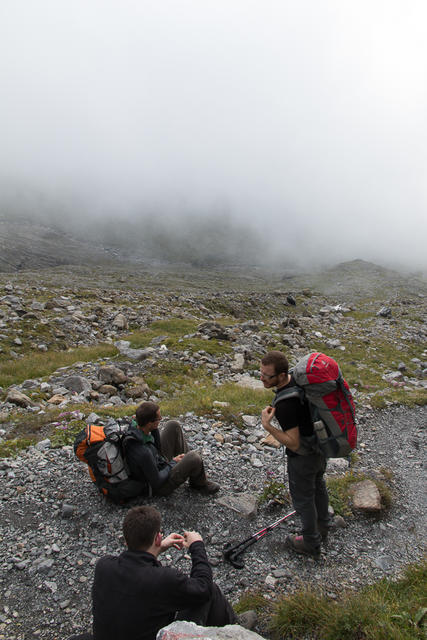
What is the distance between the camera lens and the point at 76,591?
5.46 metres

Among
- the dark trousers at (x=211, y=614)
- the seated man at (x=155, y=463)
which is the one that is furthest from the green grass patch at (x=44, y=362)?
the dark trousers at (x=211, y=614)

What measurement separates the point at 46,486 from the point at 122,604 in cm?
481

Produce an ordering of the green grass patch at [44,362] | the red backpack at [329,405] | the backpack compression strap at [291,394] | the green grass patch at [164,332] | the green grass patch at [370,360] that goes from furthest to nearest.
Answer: the green grass patch at [164,332] → the green grass patch at [370,360] → the green grass patch at [44,362] → the backpack compression strap at [291,394] → the red backpack at [329,405]

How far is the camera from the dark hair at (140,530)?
13.0ft

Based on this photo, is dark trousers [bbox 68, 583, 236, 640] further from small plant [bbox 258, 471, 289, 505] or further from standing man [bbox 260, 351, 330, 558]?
small plant [bbox 258, 471, 289, 505]

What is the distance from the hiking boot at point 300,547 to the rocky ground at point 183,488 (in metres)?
0.13

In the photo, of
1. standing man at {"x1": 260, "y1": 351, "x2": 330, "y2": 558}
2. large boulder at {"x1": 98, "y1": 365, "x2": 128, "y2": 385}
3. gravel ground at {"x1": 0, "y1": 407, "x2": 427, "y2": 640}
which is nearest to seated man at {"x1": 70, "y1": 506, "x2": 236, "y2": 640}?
gravel ground at {"x1": 0, "y1": 407, "x2": 427, "y2": 640}

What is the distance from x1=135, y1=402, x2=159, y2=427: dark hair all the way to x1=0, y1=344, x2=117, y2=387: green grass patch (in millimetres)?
9638

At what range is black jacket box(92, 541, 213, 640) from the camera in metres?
3.67

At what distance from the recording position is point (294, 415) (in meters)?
5.20

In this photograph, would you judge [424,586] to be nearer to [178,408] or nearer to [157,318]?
[178,408]

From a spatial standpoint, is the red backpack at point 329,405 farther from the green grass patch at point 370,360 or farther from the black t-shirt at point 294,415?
the green grass patch at point 370,360

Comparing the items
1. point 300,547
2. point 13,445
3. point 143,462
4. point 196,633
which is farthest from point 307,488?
point 13,445

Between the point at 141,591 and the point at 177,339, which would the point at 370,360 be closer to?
the point at 177,339
